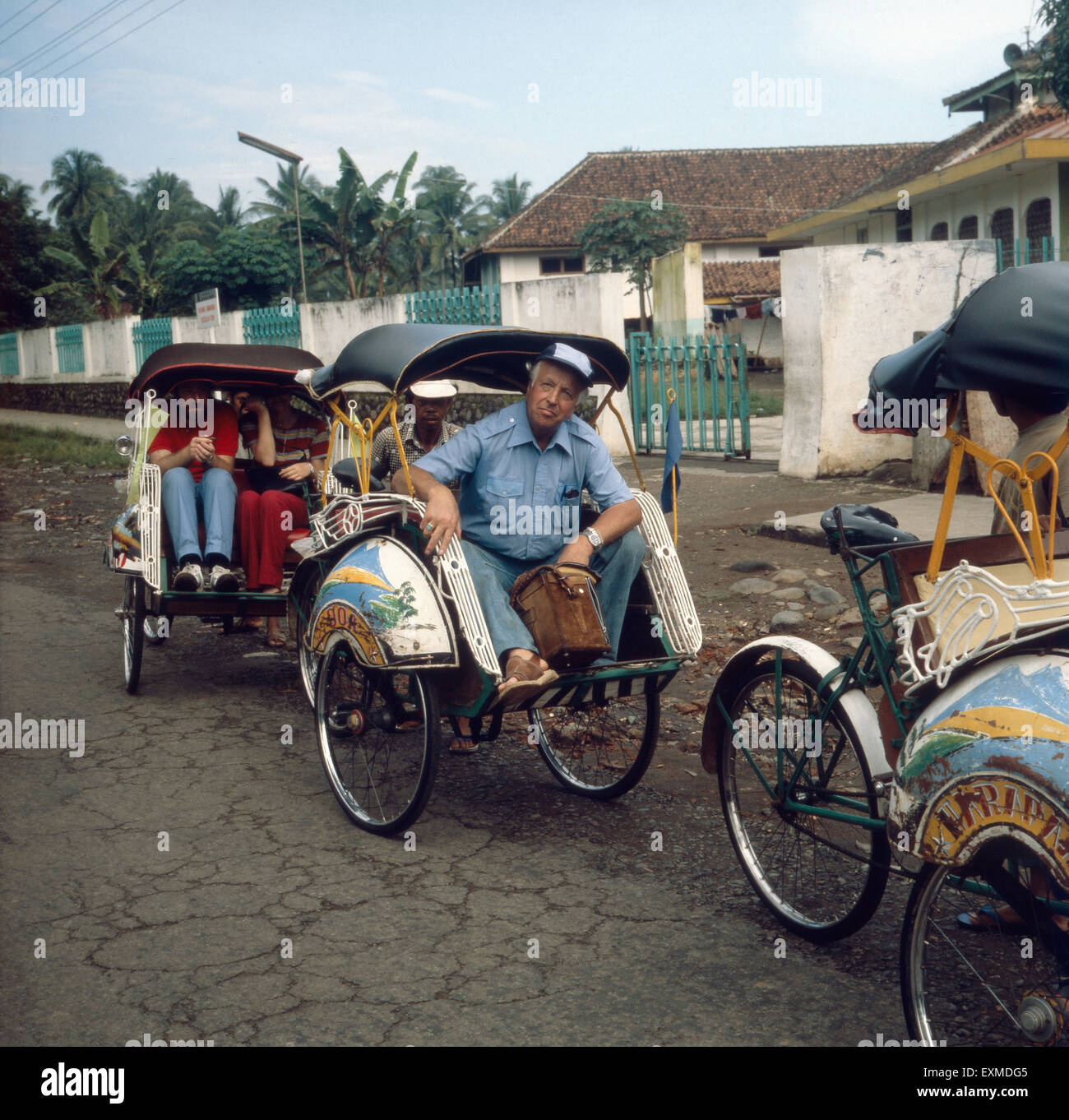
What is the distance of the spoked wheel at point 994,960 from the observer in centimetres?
280

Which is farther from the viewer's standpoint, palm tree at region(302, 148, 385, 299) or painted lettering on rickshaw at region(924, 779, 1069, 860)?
palm tree at region(302, 148, 385, 299)

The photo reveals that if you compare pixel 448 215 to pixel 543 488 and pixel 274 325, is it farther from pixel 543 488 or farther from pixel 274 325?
pixel 543 488

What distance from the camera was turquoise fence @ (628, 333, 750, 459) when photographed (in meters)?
15.5

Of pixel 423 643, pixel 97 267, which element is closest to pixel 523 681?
pixel 423 643

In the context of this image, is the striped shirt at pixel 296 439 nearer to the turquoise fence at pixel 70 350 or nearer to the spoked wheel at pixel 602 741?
the spoked wheel at pixel 602 741

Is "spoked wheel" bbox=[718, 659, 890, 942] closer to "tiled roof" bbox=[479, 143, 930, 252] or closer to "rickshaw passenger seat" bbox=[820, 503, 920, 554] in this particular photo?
"rickshaw passenger seat" bbox=[820, 503, 920, 554]

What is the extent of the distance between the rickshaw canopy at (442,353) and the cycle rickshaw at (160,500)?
1.47 metres

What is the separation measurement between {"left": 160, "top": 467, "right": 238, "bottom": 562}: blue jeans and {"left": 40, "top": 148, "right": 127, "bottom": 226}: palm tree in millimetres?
63186

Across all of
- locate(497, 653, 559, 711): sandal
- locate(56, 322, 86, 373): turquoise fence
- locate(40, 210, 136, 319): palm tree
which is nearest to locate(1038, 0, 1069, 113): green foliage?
locate(497, 653, 559, 711): sandal

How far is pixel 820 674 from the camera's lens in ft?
12.2

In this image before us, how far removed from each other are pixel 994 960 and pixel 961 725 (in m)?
0.79

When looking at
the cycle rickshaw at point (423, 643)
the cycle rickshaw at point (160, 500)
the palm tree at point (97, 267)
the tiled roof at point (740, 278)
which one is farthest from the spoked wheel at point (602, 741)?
the tiled roof at point (740, 278)

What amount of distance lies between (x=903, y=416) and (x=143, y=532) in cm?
446
